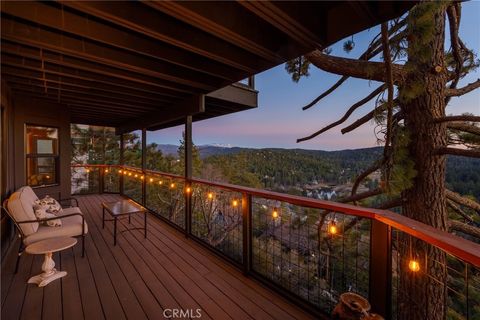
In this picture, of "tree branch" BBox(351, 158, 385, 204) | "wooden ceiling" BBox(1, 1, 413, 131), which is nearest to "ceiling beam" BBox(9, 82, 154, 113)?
"wooden ceiling" BBox(1, 1, 413, 131)

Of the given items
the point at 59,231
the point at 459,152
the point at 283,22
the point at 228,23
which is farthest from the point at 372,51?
the point at 59,231

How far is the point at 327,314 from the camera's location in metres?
1.97

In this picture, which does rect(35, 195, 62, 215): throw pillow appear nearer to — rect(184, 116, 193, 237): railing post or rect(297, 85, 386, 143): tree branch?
rect(184, 116, 193, 237): railing post

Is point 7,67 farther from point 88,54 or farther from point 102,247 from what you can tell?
point 102,247

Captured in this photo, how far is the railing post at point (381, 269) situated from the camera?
62.2 inches

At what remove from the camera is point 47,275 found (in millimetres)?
2510

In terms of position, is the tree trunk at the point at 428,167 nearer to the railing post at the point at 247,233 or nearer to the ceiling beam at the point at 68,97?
the railing post at the point at 247,233

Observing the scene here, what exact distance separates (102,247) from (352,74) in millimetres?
4593

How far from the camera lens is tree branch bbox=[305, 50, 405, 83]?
8.79ft

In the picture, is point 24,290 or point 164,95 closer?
point 24,290

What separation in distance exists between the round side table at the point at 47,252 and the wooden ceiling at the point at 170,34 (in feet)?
6.71

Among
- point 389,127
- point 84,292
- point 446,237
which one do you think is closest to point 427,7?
point 389,127

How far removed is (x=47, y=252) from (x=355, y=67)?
443cm

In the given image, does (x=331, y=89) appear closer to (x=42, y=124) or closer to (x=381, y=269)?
(x=381, y=269)
